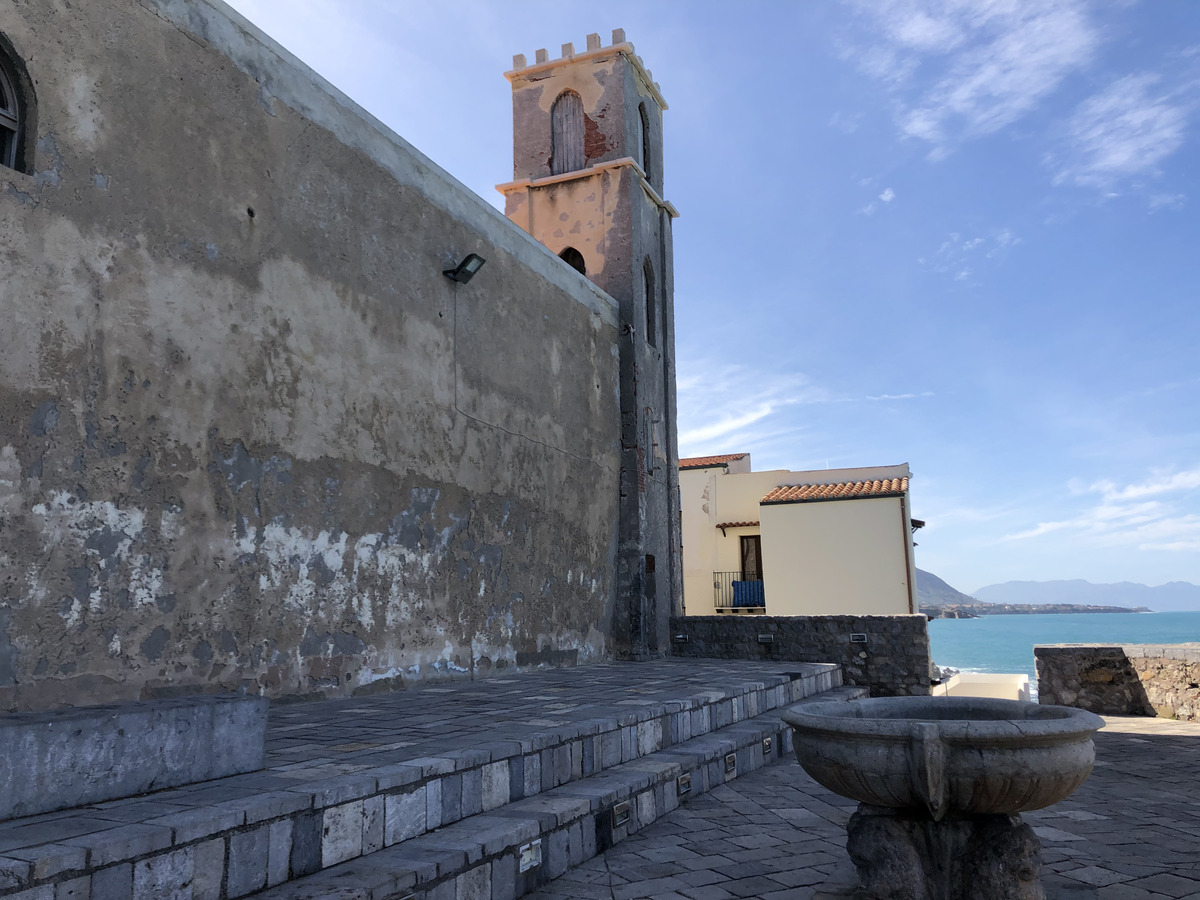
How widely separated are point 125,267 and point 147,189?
0.56 meters

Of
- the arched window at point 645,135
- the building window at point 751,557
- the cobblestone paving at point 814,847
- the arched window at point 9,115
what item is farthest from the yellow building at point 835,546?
the arched window at point 9,115

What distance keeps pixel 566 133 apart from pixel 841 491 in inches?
441

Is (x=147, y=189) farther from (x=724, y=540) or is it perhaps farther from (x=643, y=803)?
(x=724, y=540)

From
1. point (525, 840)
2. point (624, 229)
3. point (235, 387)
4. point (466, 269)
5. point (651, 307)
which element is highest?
point (624, 229)

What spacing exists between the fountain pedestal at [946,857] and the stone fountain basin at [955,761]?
0.09 meters

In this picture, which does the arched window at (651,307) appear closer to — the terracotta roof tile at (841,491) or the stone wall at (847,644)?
the stone wall at (847,644)

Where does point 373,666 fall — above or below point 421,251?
below

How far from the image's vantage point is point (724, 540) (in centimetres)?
2547

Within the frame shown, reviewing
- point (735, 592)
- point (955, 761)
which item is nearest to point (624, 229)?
point (955, 761)

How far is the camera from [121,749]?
127 inches

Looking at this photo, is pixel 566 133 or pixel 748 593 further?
pixel 748 593

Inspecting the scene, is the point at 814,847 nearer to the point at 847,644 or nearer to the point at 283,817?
the point at 283,817

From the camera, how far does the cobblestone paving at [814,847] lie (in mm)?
3824

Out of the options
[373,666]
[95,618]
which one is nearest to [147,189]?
[95,618]
